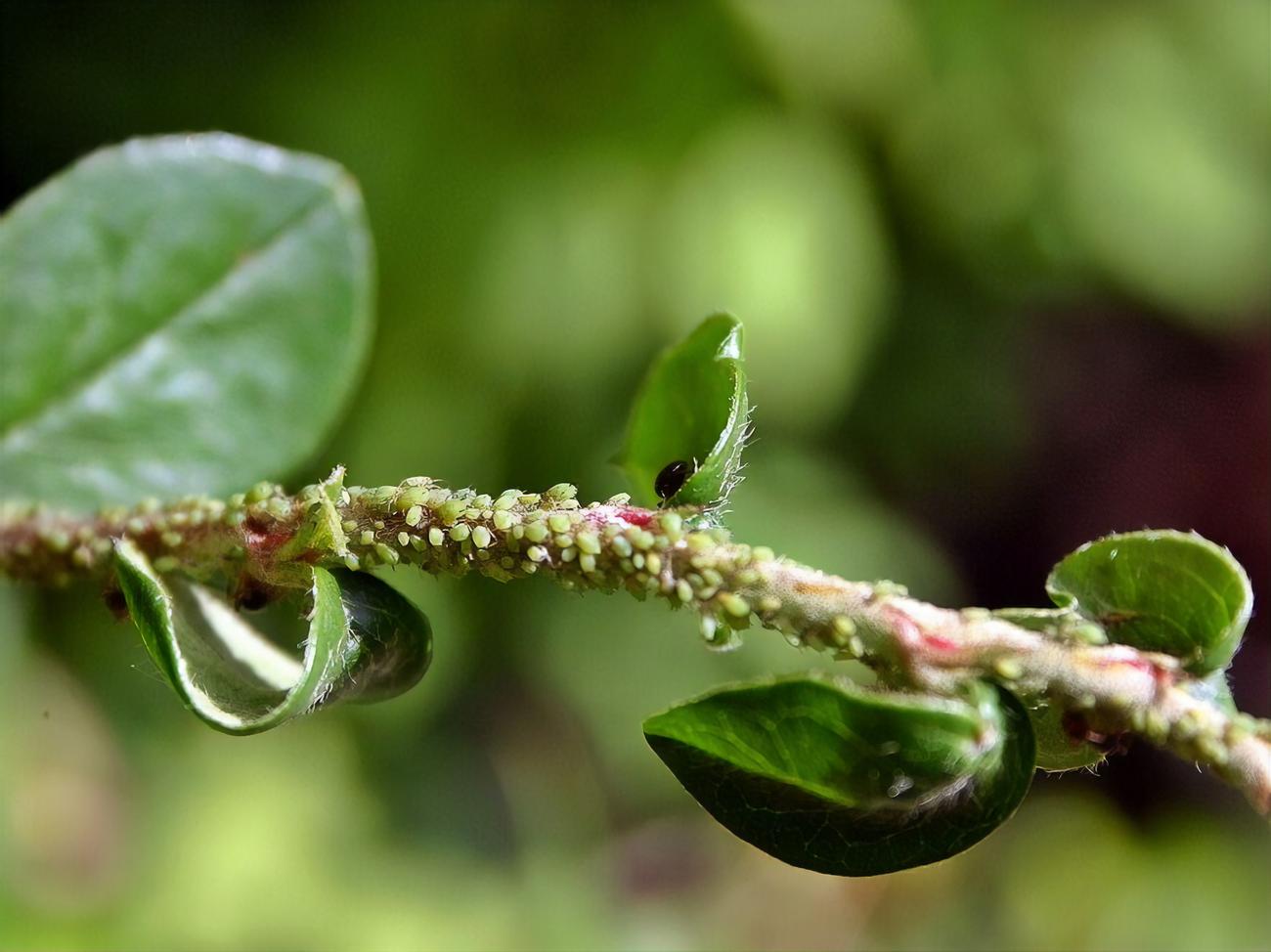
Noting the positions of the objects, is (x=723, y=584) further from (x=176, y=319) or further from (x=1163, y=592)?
(x=176, y=319)

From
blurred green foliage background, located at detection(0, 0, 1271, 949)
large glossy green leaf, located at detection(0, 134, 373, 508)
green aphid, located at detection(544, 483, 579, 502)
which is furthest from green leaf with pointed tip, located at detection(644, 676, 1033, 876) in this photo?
blurred green foliage background, located at detection(0, 0, 1271, 949)

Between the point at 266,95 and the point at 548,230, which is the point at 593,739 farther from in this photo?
the point at 266,95

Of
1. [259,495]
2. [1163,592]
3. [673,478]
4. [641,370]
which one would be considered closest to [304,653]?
[259,495]

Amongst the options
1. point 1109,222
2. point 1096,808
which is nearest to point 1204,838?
point 1096,808

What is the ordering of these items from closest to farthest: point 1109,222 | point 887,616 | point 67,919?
point 887,616
point 67,919
point 1109,222

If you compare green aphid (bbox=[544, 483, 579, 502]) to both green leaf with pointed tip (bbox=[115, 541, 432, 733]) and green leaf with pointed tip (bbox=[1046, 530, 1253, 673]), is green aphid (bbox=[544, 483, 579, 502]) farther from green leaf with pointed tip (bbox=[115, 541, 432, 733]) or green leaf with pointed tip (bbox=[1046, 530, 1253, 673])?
green leaf with pointed tip (bbox=[1046, 530, 1253, 673])

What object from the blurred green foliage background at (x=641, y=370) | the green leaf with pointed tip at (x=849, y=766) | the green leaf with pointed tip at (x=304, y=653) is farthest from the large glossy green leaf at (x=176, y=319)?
the blurred green foliage background at (x=641, y=370)
